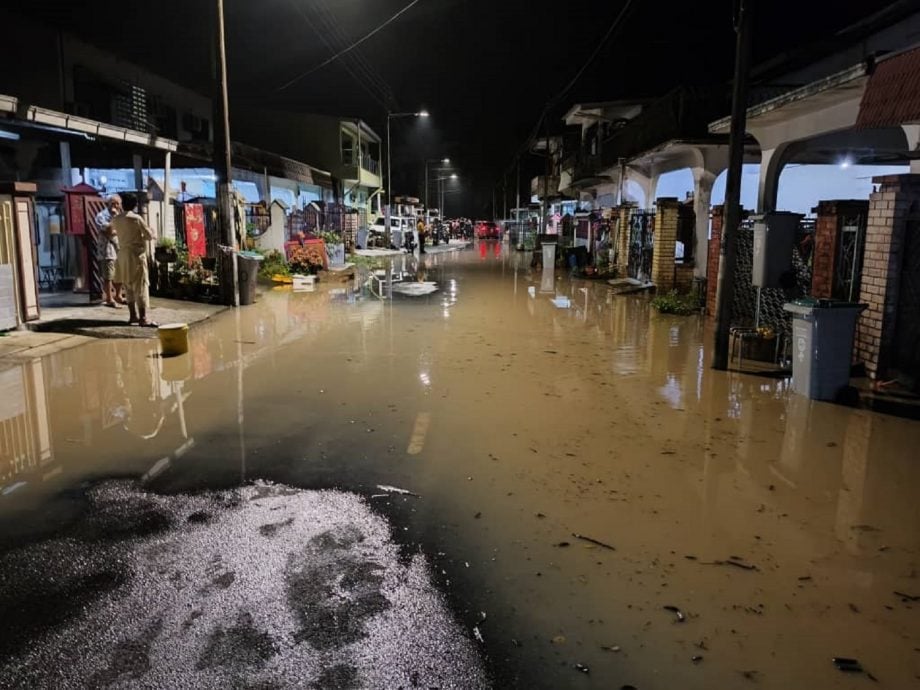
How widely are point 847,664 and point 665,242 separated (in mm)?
16709

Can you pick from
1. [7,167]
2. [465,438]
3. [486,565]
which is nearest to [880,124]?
[465,438]

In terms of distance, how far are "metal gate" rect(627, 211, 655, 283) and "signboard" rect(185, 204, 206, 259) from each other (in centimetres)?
1247

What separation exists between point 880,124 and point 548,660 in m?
7.56

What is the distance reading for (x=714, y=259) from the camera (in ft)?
46.6

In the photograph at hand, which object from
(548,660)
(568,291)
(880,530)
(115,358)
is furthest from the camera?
(568,291)

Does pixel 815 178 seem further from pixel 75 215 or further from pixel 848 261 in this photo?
pixel 75 215

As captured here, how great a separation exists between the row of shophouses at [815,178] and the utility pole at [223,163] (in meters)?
10.1

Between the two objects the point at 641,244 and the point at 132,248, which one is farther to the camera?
the point at 641,244

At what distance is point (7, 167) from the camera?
18.4 m

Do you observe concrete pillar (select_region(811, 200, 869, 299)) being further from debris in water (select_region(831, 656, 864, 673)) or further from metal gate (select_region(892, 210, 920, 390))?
debris in water (select_region(831, 656, 864, 673))

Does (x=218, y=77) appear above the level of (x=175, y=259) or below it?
above

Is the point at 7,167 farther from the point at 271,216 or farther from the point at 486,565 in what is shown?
the point at 486,565

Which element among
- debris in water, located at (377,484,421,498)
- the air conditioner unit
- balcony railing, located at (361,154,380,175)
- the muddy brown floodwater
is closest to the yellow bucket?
the muddy brown floodwater

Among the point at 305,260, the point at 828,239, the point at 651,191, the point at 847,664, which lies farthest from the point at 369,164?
the point at 847,664
